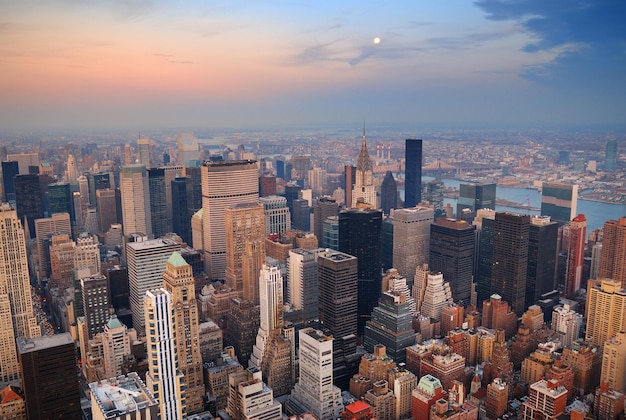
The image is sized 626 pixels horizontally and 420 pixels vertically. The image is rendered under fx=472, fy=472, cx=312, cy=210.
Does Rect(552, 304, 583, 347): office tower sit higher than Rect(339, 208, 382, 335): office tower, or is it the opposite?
Rect(339, 208, 382, 335): office tower

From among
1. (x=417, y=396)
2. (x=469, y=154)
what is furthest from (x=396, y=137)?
(x=417, y=396)

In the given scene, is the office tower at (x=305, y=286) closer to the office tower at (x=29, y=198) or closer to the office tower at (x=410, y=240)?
the office tower at (x=410, y=240)

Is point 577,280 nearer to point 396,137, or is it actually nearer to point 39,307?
point 396,137

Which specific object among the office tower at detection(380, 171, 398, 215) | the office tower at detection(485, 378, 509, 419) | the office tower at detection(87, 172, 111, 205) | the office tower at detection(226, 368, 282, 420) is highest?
the office tower at detection(87, 172, 111, 205)

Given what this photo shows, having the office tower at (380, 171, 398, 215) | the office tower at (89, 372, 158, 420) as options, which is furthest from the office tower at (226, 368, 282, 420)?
the office tower at (380, 171, 398, 215)

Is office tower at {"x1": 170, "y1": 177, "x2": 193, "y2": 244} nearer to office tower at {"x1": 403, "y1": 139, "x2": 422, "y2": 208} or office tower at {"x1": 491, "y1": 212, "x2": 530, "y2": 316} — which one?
office tower at {"x1": 403, "y1": 139, "x2": 422, "y2": 208}

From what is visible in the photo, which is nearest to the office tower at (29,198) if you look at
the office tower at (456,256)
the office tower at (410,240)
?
the office tower at (410,240)

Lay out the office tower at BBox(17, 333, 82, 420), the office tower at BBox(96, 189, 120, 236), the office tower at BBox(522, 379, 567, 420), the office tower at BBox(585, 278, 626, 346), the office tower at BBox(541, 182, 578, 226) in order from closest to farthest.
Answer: the office tower at BBox(17, 333, 82, 420)
the office tower at BBox(522, 379, 567, 420)
the office tower at BBox(585, 278, 626, 346)
the office tower at BBox(541, 182, 578, 226)
the office tower at BBox(96, 189, 120, 236)

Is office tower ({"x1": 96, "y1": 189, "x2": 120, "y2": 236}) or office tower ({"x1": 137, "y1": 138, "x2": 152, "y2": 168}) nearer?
office tower ({"x1": 137, "y1": 138, "x2": 152, "y2": 168})
